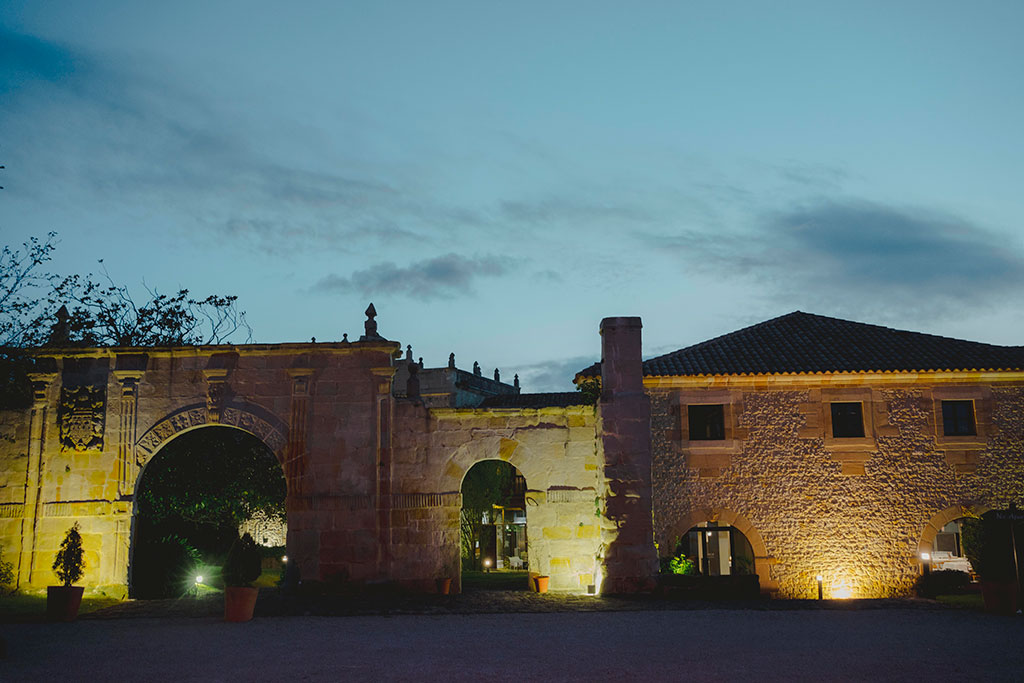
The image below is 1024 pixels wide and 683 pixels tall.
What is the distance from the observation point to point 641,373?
19281 mm

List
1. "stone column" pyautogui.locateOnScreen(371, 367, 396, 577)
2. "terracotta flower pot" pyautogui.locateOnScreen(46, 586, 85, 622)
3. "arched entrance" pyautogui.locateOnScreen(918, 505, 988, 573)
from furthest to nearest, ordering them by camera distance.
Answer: "stone column" pyautogui.locateOnScreen(371, 367, 396, 577) < "arched entrance" pyautogui.locateOnScreen(918, 505, 988, 573) < "terracotta flower pot" pyautogui.locateOnScreen(46, 586, 85, 622)

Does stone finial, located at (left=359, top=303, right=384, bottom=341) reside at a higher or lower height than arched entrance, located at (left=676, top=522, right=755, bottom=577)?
higher

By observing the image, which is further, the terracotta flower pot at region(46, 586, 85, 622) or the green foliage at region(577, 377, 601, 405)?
the green foliage at region(577, 377, 601, 405)

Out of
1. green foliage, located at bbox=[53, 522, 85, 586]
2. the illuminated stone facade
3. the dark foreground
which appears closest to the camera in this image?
the dark foreground

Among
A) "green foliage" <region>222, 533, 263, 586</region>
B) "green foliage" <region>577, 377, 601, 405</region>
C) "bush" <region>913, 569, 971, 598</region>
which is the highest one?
"green foliage" <region>577, 377, 601, 405</region>

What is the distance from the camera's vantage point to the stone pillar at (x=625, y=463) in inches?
727

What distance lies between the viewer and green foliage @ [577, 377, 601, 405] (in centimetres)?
2108

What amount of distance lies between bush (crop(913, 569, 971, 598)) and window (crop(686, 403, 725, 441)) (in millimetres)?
5201

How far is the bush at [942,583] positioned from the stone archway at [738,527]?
10.2 feet

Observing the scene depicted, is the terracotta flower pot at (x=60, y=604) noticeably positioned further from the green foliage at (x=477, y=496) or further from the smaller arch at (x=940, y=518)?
the green foliage at (x=477, y=496)

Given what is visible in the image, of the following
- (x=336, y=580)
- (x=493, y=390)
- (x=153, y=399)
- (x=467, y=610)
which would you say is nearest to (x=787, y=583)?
(x=467, y=610)

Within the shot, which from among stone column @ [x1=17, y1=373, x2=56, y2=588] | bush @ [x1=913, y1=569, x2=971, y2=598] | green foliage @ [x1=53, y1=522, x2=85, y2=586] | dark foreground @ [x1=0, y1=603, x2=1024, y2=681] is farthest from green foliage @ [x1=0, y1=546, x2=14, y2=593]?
bush @ [x1=913, y1=569, x2=971, y2=598]

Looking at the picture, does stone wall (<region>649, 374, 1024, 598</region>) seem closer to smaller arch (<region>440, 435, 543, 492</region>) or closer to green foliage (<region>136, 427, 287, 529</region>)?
smaller arch (<region>440, 435, 543, 492</region>)

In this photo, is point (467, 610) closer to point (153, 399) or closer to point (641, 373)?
point (641, 373)
